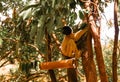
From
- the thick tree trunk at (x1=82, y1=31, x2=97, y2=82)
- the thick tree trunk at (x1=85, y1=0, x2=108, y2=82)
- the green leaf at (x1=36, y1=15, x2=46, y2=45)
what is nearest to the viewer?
the green leaf at (x1=36, y1=15, x2=46, y2=45)

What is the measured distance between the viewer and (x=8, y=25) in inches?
252

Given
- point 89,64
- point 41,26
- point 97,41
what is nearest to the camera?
point 41,26

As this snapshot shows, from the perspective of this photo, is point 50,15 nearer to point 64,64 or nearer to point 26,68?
point 64,64

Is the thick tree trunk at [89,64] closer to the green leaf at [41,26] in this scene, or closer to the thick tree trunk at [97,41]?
the thick tree trunk at [97,41]

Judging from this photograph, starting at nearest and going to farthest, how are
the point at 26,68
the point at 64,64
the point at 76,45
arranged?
the point at 64,64
the point at 76,45
the point at 26,68

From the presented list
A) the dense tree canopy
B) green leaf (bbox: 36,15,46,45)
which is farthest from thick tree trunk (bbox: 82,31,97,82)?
green leaf (bbox: 36,15,46,45)

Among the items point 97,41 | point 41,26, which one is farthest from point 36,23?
point 97,41

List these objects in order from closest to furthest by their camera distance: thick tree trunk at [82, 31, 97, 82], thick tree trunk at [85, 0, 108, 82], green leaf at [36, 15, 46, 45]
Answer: green leaf at [36, 15, 46, 45] → thick tree trunk at [85, 0, 108, 82] → thick tree trunk at [82, 31, 97, 82]

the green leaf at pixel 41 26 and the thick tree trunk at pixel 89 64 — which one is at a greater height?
the green leaf at pixel 41 26

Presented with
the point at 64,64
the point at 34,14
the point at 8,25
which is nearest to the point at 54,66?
the point at 64,64

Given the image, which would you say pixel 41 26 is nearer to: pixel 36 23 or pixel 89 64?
pixel 36 23

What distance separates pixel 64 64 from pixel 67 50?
0.54m

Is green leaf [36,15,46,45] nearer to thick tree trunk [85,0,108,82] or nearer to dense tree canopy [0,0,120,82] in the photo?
dense tree canopy [0,0,120,82]

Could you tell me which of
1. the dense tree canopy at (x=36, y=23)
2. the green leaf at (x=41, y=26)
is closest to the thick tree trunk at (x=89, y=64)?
the dense tree canopy at (x=36, y=23)
